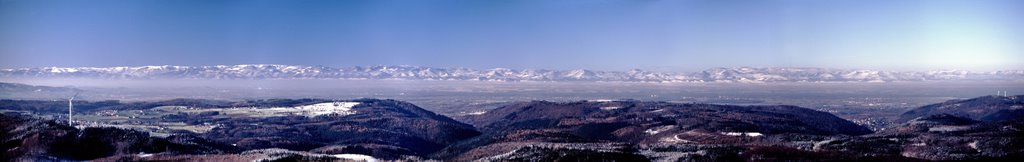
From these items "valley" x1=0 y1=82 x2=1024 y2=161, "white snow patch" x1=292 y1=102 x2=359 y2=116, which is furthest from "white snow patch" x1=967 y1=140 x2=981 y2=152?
"white snow patch" x1=292 y1=102 x2=359 y2=116

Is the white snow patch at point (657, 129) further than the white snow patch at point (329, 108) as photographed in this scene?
No

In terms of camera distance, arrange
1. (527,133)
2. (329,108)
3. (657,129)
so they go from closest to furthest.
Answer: (527,133)
(657,129)
(329,108)

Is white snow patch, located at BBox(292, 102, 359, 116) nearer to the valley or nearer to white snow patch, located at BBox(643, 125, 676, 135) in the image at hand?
the valley

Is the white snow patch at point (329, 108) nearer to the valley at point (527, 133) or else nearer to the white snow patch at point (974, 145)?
the valley at point (527, 133)

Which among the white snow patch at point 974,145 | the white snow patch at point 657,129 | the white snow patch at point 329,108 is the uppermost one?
the white snow patch at point 329,108

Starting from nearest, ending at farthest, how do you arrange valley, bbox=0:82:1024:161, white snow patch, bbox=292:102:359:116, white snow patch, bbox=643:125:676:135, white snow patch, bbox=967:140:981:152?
valley, bbox=0:82:1024:161 < white snow patch, bbox=967:140:981:152 < white snow patch, bbox=643:125:676:135 < white snow patch, bbox=292:102:359:116

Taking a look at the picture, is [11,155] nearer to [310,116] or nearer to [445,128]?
[445,128]

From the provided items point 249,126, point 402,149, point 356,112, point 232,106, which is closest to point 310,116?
point 356,112

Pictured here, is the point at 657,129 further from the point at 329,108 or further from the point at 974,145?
the point at 329,108

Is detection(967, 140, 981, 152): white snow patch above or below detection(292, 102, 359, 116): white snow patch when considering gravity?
below

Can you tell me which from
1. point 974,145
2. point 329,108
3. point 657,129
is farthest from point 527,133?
point 329,108

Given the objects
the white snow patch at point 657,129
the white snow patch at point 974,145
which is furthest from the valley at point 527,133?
the white snow patch at point 657,129
